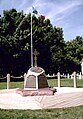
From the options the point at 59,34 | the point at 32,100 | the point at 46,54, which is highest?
the point at 59,34

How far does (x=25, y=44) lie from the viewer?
41.8 meters

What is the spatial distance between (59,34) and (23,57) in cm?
1491

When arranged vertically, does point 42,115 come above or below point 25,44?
below

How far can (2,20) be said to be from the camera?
4194 cm

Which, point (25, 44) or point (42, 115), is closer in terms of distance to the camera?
point (42, 115)

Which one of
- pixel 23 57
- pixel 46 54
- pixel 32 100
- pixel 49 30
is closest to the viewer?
pixel 32 100

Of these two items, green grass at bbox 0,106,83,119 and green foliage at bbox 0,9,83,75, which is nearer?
green grass at bbox 0,106,83,119

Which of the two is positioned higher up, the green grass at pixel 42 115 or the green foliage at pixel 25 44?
the green foliage at pixel 25 44

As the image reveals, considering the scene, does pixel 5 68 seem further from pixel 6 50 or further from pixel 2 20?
pixel 2 20

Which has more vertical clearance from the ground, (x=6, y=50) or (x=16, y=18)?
(x=16, y=18)

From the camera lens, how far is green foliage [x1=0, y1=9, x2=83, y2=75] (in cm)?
3981

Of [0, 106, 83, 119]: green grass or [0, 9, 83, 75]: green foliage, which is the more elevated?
[0, 9, 83, 75]: green foliage

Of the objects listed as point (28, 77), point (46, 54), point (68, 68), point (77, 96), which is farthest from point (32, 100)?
point (68, 68)

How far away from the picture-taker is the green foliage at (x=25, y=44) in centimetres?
3981
